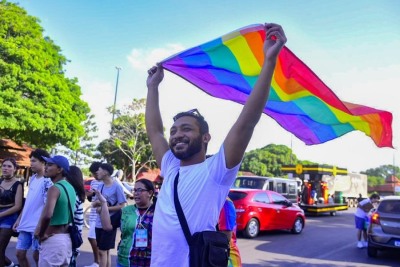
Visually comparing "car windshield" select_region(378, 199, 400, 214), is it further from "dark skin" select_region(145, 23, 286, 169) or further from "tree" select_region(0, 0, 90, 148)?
"tree" select_region(0, 0, 90, 148)

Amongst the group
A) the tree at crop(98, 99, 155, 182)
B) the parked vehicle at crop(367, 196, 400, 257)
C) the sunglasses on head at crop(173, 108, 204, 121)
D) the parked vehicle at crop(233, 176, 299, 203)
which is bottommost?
the parked vehicle at crop(367, 196, 400, 257)

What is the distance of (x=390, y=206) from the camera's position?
31.8 ft

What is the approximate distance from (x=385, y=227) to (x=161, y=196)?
8692mm

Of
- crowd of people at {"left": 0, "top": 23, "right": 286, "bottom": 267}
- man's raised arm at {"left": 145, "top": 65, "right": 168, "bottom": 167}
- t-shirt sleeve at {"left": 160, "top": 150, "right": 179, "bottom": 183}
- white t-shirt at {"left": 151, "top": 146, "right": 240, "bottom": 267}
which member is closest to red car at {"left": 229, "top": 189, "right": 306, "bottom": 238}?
crowd of people at {"left": 0, "top": 23, "right": 286, "bottom": 267}

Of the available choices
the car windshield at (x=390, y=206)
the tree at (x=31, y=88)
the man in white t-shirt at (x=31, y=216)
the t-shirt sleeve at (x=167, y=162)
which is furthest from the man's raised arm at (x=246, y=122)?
the tree at (x=31, y=88)

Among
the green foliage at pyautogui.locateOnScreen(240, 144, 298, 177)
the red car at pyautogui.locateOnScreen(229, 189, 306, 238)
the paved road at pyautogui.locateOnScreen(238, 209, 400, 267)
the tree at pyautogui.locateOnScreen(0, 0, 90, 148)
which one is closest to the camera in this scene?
the paved road at pyautogui.locateOnScreen(238, 209, 400, 267)

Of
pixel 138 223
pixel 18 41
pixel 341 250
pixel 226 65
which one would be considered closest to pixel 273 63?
pixel 226 65

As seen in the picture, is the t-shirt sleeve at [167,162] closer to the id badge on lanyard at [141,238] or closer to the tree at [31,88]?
the id badge on lanyard at [141,238]

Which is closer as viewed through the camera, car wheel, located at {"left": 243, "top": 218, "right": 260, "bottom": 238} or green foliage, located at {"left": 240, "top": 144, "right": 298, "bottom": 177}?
car wheel, located at {"left": 243, "top": 218, "right": 260, "bottom": 238}

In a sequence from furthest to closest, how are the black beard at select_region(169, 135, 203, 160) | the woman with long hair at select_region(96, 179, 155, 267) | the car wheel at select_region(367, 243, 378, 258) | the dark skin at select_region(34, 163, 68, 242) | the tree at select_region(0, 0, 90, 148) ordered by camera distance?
the tree at select_region(0, 0, 90, 148), the car wheel at select_region(367, 243, 378, 258), the dark skin at select_region(34, 163, 68, 242), the woman with long hair at select_region(96, 179, 155, 267), the black beard at select_region(169, 135, 203, 160)

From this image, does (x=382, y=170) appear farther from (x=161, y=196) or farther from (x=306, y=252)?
(x=161, y=196)

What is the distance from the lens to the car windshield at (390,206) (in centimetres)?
960

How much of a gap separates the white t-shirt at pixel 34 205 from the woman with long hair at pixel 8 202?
0.46 m

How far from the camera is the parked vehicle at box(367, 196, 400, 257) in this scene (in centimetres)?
927
